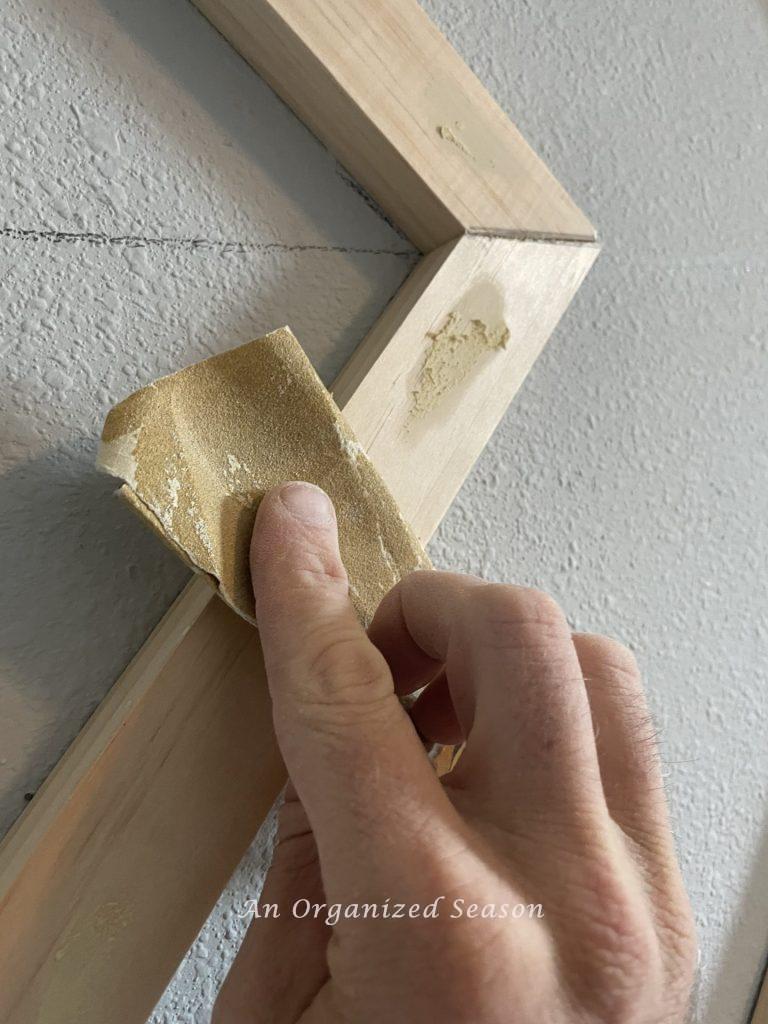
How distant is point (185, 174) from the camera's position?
52 cm

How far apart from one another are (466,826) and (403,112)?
1.61 ft

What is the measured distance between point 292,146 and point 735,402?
528 mm

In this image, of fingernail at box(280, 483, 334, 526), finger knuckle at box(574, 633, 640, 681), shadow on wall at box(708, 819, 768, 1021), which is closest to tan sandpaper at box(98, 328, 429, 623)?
fingernail at box(280, 483, 334, 526)

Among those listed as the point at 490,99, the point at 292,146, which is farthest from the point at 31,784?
the point at 490,99

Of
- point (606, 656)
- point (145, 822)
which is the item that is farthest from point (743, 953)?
point (145, 822)

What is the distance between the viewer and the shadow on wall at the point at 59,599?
447 mm

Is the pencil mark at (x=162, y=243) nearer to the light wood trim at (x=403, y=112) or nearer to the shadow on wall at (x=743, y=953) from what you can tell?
the light wood trim at (x=403, y=112)

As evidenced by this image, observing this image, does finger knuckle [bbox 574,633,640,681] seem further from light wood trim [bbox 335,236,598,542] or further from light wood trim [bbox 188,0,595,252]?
light wood trim [bbox 188,0,595,252]

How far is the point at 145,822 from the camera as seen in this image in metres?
0.45

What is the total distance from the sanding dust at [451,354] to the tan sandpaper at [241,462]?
0.28ft

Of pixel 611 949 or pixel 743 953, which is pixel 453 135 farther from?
pixel 743 953

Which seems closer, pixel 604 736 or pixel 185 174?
pixel 604 736

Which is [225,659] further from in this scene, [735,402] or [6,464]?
[735,402]

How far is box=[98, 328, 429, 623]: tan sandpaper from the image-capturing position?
1.35 ft
